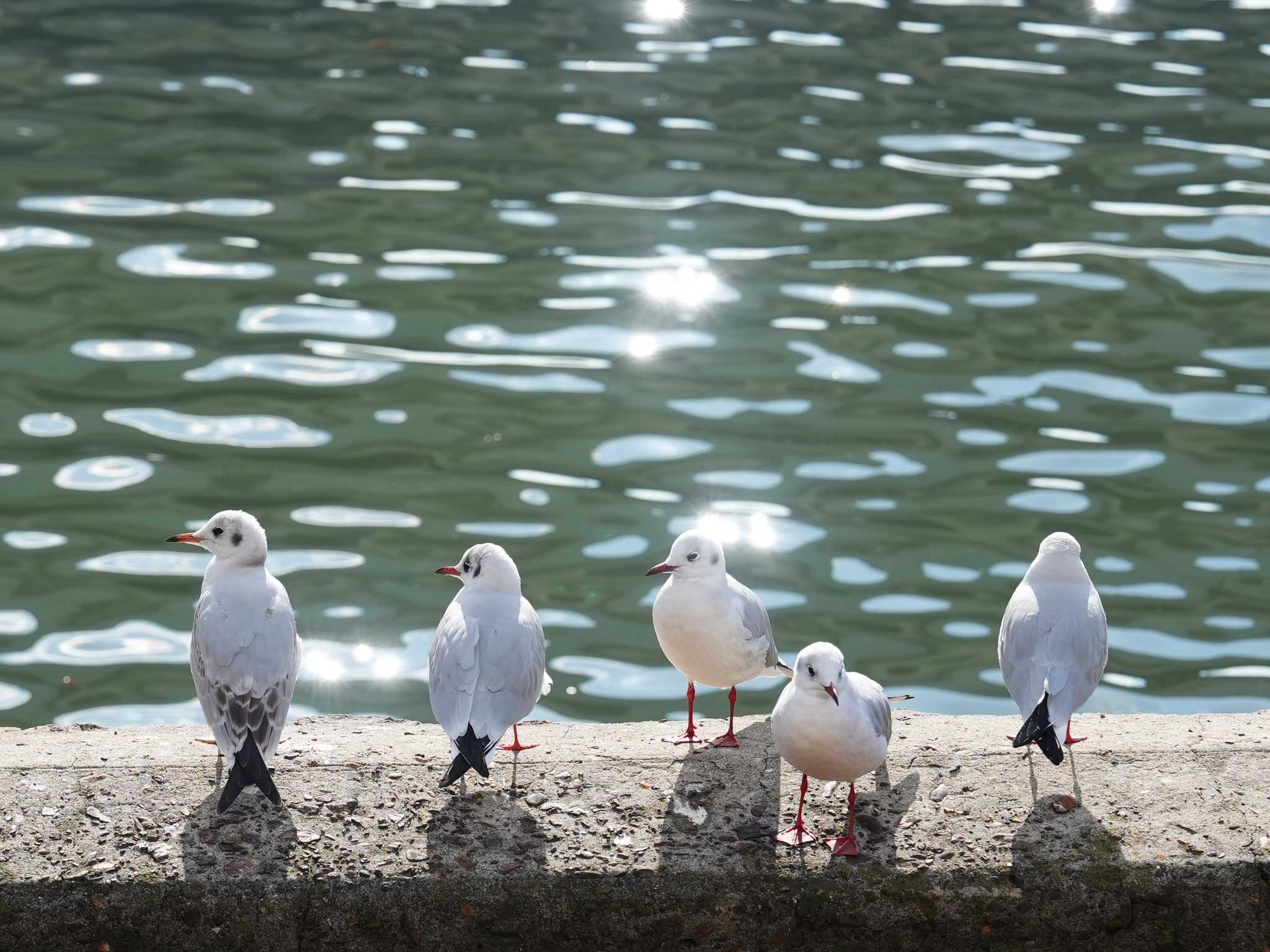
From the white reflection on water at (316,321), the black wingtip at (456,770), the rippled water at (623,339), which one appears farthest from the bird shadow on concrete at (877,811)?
the white reflection on water at (316,321)

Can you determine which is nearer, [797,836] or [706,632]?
[797,836]

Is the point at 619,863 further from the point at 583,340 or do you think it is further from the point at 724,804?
the point at 583,340

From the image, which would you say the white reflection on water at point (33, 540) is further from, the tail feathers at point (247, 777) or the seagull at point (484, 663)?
the tail feathers at point (247, 777)

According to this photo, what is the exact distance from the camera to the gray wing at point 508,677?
506cm

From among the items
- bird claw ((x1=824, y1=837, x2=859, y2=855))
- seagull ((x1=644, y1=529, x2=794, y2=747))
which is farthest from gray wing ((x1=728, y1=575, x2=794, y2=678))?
bird claw ((x1=824, y1=837, x2=859, y2=855))

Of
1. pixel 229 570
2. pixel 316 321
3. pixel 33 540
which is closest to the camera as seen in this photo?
pixel 229 570

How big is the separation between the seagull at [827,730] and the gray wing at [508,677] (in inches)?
32.4

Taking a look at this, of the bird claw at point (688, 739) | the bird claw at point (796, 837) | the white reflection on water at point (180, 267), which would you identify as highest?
the bird claw at point (796, 837)

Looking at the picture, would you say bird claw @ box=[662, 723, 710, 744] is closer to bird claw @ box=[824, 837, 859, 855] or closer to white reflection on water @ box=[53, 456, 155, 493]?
bird claw @ box=[824, 837, 859, 855]

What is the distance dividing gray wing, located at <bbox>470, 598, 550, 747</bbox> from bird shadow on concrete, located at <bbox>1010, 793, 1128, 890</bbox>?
1.61 m

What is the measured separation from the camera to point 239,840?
4926 mm

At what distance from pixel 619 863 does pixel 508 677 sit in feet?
2.35

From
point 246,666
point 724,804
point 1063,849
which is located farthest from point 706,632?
point 246,666

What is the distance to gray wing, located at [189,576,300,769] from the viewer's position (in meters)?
5.04
